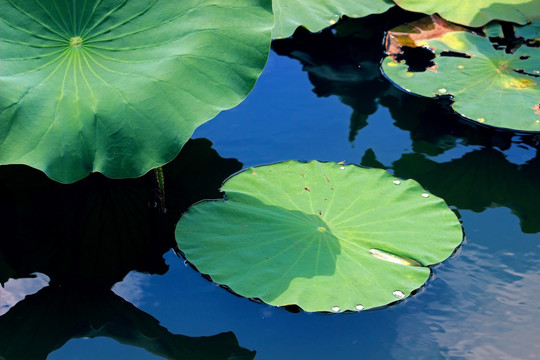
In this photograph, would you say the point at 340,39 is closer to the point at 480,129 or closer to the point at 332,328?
the point at 480,129

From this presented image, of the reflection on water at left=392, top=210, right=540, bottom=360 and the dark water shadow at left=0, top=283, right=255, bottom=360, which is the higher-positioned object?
the dark water shadow at left=0, top=283, right=255, bottom=360

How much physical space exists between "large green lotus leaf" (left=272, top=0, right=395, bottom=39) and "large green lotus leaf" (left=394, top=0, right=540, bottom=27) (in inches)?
7.2

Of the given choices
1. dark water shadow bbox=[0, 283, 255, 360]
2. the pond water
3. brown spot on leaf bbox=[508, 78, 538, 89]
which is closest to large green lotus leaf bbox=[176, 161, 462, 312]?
the pond water

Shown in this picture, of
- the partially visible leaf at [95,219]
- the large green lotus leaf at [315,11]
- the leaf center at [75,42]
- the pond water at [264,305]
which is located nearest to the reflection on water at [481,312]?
the pond water at [264,305]

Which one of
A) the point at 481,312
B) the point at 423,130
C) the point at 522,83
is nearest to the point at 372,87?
the point at 423,130

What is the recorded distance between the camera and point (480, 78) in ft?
8.90

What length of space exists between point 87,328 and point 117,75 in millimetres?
734

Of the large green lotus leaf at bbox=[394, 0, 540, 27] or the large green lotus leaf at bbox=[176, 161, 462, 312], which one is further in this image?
the large green lotus leaf at bbox=[394, 0, 540, 27]

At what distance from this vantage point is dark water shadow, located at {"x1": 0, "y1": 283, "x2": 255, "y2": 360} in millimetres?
1743

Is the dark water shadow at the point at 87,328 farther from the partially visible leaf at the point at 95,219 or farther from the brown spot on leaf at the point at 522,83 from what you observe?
the brown spot on leaf at the point at 522,83

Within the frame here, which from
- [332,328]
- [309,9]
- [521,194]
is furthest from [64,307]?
[309,9]

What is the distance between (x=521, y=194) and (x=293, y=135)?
868 millimetres

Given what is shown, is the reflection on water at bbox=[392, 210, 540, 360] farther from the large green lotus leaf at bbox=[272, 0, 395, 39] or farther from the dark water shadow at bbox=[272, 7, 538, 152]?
the large green lotus leaf at bbox=[272, 0, 395, 39]

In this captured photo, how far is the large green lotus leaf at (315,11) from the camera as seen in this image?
2.96 meters
